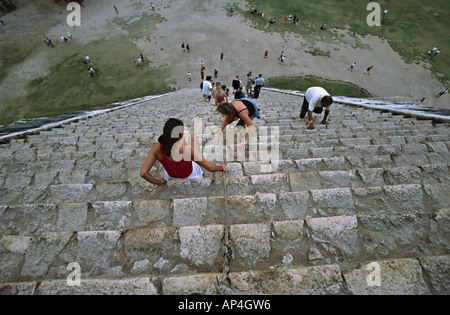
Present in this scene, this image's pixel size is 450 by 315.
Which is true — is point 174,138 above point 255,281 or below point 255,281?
above

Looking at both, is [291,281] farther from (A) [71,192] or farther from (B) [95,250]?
(A) [71,192]

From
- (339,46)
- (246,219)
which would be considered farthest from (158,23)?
(246,219)

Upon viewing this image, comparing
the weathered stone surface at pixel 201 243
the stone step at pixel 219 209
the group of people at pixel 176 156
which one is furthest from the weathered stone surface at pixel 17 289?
the group of people at pixel 176 156

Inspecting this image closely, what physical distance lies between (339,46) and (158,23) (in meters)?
19.4

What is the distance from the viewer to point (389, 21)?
22.4m

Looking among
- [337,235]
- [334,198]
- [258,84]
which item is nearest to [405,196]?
[334,198]

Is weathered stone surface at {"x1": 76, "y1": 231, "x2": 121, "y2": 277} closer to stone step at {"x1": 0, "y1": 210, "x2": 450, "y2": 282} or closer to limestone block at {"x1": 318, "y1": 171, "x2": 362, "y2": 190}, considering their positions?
stone step at {"x1": 0, "y1": 210, "x2": 450, "y2": 282}

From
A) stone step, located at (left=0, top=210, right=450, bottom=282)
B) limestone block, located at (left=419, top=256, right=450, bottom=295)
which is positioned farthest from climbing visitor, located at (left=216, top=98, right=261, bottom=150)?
limestone block, located at (left=419, top=256, right=450, bottom=295)

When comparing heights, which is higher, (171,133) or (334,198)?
(171,133)

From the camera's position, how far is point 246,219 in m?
2.52

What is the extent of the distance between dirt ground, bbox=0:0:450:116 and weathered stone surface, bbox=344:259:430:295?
55.0 ft

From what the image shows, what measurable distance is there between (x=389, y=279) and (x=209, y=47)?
21365mm

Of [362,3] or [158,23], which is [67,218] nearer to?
[158,23]
